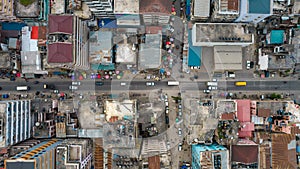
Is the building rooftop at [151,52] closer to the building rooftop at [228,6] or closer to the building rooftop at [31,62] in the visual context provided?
the building rooftop at [228,6]

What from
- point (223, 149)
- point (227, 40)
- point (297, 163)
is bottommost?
point (297, 163)

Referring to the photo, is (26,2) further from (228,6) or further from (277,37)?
(277,37)

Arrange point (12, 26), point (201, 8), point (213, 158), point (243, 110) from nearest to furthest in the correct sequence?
1. point (213, 158)
2. point (201, 8)
3. point (243, 110)
4. point (12, 26)

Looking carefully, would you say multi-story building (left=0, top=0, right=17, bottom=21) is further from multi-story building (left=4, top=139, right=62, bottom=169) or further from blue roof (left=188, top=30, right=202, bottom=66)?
blue roof (left=188, top=30, right=202, bottom=66)

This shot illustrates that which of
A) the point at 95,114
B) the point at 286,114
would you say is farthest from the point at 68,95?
the point at 286,114

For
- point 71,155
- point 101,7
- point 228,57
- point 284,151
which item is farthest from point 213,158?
point 101,7

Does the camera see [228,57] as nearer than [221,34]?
No

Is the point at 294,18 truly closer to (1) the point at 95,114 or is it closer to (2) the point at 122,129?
(2) the point at 122,129
